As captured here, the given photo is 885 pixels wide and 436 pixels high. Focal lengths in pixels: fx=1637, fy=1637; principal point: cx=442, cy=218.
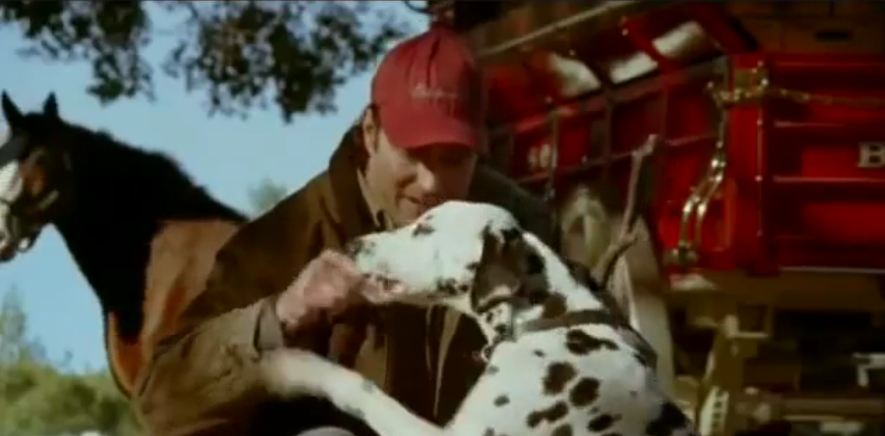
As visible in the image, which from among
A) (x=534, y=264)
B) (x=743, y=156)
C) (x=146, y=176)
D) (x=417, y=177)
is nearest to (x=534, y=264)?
(x=534, y=264)

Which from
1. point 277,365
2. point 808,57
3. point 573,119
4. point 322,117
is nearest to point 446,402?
point 277,365

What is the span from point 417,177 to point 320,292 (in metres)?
0.09

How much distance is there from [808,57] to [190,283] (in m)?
0.52

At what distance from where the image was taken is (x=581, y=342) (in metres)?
0.86

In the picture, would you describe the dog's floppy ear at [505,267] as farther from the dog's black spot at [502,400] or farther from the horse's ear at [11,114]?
the horse's ear at [11,114]

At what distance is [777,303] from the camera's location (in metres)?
1.24

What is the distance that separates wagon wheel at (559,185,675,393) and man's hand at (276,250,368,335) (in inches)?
5.7

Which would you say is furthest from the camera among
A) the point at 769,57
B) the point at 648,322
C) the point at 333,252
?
the point at 769,57

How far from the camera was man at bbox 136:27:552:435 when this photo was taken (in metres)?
0.92

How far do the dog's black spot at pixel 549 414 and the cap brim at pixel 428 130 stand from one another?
0.54 feet

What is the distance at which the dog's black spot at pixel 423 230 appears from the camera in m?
0.87

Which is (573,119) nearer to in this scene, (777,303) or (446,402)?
(777,303)

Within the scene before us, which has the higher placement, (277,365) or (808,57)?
(808,57)

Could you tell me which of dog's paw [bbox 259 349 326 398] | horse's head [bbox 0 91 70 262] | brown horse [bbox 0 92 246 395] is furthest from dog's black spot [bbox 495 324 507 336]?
horse's head [bbox 0 91 70 262]
